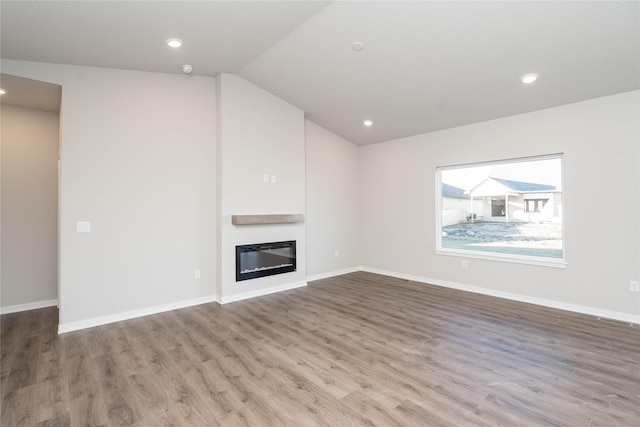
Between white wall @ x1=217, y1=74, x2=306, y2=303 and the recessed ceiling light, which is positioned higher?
the recessed ceiling light

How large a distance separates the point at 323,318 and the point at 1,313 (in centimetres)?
411

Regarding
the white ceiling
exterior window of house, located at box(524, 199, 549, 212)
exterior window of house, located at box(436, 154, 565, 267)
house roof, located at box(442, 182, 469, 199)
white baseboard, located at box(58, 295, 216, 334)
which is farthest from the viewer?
house roof, located at box(442, 182, 469, 199)

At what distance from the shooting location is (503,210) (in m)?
4.83

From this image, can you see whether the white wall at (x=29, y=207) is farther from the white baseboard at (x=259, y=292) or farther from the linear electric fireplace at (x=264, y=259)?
the linear electric fireplace at (x=264, y=259)

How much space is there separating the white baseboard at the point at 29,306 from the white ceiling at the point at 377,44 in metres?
3.06

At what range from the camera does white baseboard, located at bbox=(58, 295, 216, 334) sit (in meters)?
3.49

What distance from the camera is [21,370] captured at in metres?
2.62

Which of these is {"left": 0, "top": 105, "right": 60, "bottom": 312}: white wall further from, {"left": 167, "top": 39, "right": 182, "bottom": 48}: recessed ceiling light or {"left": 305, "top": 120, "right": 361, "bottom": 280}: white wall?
{"left": 305, "top": 120, "right": 361, "bottom": 280}: white wall

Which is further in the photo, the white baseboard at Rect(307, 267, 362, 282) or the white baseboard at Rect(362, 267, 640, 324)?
the white baseboard at Rect(307, 267, 362, 282)

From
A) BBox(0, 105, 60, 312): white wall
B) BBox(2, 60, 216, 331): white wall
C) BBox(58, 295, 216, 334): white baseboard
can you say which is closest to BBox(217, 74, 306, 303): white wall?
BBox(2, 60, 216, 331): white wall

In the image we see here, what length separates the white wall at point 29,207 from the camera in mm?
4000

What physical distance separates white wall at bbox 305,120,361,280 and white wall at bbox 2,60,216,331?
1.88 meters

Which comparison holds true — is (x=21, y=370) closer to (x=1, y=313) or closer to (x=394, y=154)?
(x=1, y=313)

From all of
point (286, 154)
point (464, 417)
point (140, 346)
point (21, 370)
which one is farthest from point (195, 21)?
point (464, 417)
